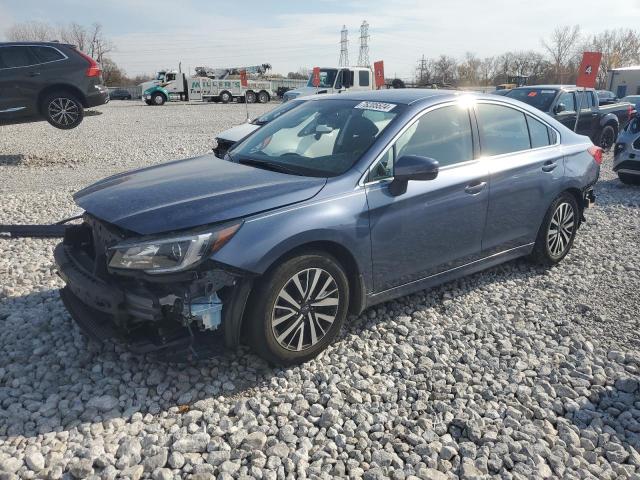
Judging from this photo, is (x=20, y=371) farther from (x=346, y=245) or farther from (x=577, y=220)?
(x=577, y=220)

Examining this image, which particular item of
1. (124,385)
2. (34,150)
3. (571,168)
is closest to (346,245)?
(124,385)

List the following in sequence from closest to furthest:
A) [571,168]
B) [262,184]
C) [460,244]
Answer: [262,184]
[460,244]
[571,168]

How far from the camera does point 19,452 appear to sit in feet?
8.41

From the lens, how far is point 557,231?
16.6ft

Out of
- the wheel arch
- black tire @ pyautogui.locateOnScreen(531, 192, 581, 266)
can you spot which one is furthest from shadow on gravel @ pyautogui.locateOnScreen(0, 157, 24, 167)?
black tire @ pyautogui.locateOnScreen(531, 192, 581, 266)

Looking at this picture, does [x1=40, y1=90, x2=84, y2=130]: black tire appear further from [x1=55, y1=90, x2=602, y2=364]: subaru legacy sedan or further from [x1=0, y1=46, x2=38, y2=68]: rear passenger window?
Answer: [x1=55, y1=90, x2=602, y2=364]: subaru legacy sedan

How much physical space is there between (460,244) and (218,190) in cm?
195

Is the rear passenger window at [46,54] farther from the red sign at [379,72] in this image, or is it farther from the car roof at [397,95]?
the red sign at [379,72]

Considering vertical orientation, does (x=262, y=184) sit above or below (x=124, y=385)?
above

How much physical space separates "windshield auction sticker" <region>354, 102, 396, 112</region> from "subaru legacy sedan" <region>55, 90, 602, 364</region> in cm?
1

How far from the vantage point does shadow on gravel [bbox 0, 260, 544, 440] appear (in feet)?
9.43

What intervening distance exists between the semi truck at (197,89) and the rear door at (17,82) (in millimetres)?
25239

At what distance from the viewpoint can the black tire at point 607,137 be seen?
1349 centimetres

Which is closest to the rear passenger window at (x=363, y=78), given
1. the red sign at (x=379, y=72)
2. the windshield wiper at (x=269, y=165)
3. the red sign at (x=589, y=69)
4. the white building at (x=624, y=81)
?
the red sign at (x=379, y=72)
